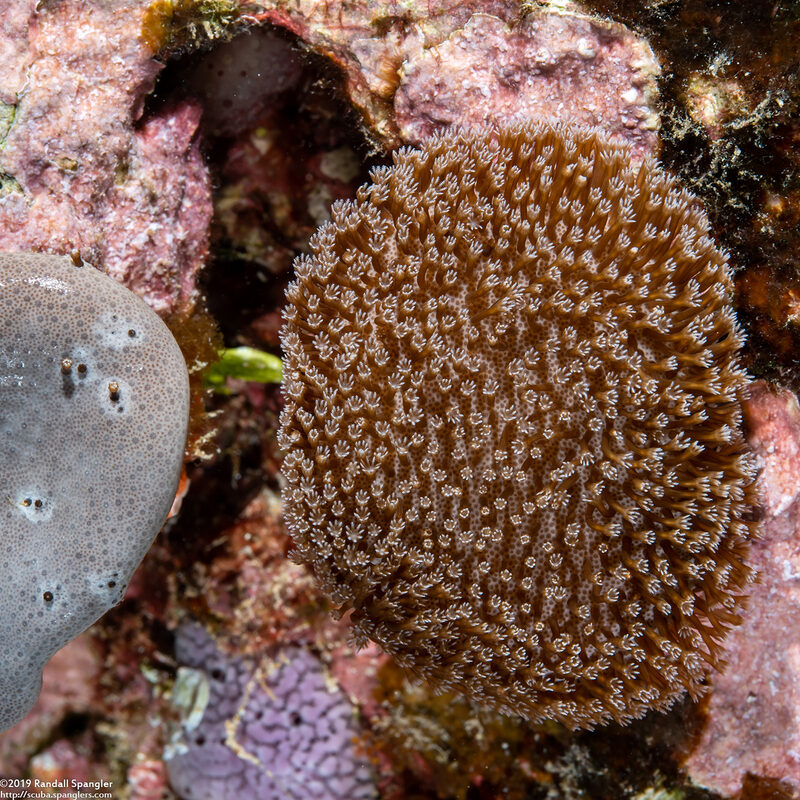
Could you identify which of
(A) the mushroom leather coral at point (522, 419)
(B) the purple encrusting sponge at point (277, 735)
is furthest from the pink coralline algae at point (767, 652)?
(B) the purple encrusting sponge at point (277, 735)

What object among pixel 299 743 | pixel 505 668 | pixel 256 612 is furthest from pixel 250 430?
pixel 505 668

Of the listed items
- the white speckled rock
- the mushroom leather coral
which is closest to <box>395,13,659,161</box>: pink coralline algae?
the mushroom leather coral

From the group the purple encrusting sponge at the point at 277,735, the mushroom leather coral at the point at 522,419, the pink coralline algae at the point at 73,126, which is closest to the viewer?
the mushroom leather coral at the point at 522,419

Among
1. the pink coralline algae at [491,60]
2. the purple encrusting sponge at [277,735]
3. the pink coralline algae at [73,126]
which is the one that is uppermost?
the pink coralline algae at [491,60]

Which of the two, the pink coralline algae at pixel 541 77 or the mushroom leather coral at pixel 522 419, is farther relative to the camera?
the pink coralline algae at pixel 541 77

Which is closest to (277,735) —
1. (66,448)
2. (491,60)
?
(66,448)

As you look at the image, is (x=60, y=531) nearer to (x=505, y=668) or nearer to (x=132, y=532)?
(x=132, y=532)

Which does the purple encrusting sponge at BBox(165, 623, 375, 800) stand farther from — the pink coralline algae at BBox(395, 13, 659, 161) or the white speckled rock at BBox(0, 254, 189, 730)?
the pink coralline algae at BBox(395, 13, 659, 161)

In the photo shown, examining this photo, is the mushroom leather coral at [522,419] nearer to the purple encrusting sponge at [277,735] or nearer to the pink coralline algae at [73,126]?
the pink coralline algae at [73,126]
